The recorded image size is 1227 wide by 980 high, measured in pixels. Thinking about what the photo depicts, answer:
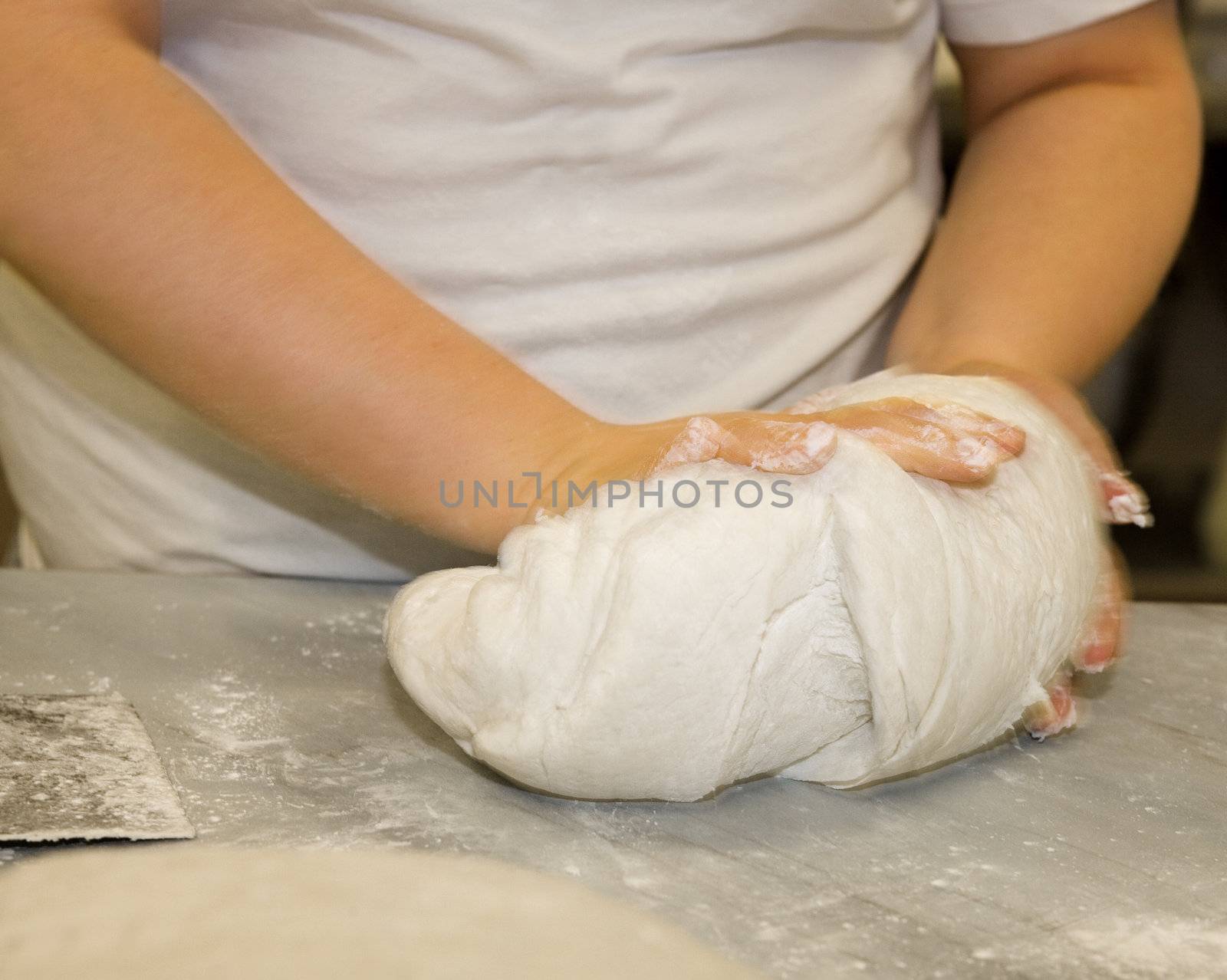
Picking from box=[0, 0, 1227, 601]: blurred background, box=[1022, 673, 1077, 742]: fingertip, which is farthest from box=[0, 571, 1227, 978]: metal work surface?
box=[0, 0, 1227, 601]: blurred background

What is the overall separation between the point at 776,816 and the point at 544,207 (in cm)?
47

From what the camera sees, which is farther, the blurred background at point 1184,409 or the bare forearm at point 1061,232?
the blurred background at point 1184,409

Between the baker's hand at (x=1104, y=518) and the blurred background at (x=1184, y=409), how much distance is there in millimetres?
1718

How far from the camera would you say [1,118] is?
720mm

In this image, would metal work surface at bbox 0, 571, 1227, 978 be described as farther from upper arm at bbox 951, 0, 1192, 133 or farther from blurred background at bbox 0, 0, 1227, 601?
blurred background at bbox 0, 0, 1227, 601

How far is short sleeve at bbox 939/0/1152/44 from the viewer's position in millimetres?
1113

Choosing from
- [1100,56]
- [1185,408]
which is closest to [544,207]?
[1100,56]

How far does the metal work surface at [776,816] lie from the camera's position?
60 cm

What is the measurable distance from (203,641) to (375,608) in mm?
139

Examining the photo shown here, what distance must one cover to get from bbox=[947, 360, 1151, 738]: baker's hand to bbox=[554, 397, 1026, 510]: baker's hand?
160 millimetres

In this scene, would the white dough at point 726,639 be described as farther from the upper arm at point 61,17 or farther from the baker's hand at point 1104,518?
the upper arm at point 61,17

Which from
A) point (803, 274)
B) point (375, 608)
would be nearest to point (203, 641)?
point (375, 608)

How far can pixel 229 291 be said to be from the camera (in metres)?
0.73

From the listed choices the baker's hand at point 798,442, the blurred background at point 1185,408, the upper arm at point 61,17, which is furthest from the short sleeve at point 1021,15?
the blurred background at point 1185,408
